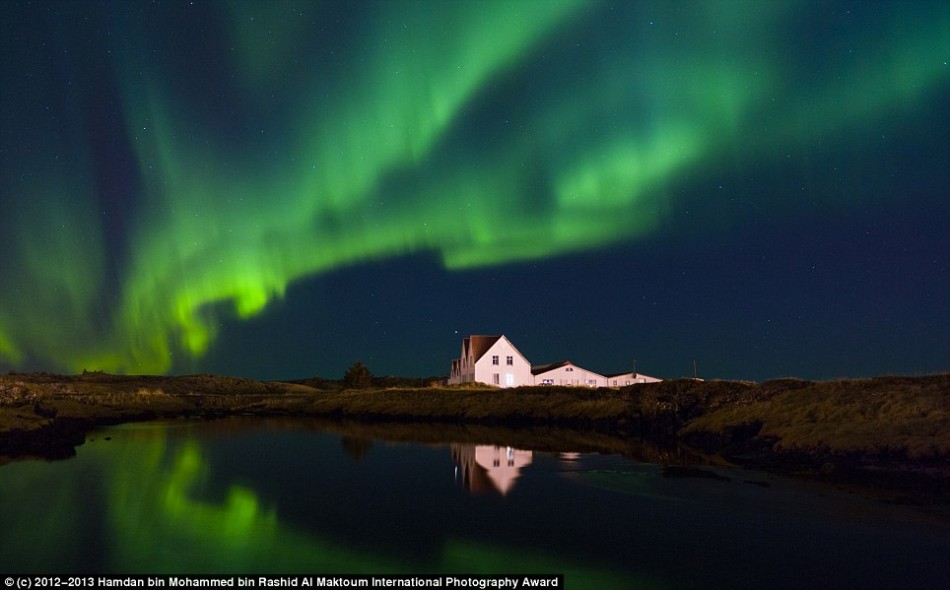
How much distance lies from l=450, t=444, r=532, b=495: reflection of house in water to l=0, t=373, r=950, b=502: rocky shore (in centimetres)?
1009

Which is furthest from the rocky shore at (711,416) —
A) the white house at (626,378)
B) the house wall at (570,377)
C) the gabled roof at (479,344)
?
the white house at (626,378)

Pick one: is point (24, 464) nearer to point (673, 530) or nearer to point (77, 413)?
point (673, 530)

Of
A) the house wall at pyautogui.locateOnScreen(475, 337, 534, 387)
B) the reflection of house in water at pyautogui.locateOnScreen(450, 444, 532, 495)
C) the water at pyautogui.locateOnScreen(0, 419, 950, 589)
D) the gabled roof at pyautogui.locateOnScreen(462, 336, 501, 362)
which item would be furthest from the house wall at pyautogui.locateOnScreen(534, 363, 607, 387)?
the water at pyautogui.locateOnScreen(0, 419, 950, 589)

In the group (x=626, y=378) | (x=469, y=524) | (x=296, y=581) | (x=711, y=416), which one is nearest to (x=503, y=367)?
(x=626, y=378)

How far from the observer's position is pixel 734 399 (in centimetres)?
4394

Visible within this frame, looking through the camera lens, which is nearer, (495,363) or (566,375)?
(495,363)

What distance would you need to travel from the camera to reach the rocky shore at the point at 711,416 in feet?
86.2

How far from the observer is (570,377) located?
310 ft

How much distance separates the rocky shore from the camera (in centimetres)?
2628

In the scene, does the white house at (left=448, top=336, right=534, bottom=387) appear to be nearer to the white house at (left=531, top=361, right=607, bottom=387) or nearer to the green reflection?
the white house at (left=531, top=361, right=607, bottom=387)

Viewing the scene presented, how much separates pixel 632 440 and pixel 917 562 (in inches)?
1101

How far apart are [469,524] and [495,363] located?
225 feet

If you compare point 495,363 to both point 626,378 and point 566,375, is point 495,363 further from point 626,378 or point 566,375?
point 626,378

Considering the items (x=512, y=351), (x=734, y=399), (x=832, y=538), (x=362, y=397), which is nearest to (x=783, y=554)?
(x=832, y=538)
